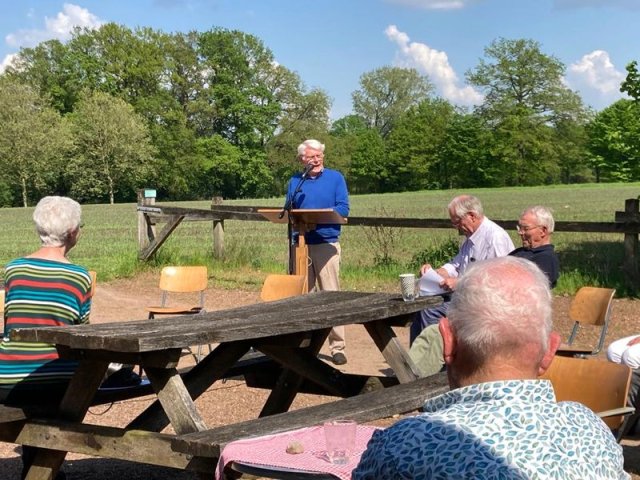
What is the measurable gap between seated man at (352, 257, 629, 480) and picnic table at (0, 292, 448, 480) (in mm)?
1351

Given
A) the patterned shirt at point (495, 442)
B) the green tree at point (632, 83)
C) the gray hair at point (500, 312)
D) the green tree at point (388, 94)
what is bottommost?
the patterned shirt at point (495, 442)

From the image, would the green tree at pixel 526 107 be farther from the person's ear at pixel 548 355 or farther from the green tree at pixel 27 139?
the person's ear at pixel 548 355

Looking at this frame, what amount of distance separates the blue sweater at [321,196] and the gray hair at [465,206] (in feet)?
6.44

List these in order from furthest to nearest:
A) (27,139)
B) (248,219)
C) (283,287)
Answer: (27,139) → (248,219) → (283,287)

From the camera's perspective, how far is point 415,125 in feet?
281

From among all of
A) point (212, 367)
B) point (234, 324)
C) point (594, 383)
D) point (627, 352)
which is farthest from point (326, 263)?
point (594, 383)

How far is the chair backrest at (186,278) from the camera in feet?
27.0

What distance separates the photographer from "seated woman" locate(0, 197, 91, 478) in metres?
3.98

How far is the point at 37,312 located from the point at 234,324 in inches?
36.6

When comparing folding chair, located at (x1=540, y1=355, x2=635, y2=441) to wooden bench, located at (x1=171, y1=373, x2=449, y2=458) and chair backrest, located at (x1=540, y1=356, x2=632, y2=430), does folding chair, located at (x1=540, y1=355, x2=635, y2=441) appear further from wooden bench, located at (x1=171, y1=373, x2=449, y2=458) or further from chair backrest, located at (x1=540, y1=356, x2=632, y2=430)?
wooden bench, located at (x1=171, y1=373, x2=449, y2=458)

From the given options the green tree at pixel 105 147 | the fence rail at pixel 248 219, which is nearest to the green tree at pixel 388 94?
the green tree at pixel 105 147

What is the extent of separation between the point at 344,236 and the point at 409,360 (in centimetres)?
1634

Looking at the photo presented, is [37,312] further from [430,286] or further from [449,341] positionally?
[449,341]

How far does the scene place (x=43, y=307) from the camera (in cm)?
404
